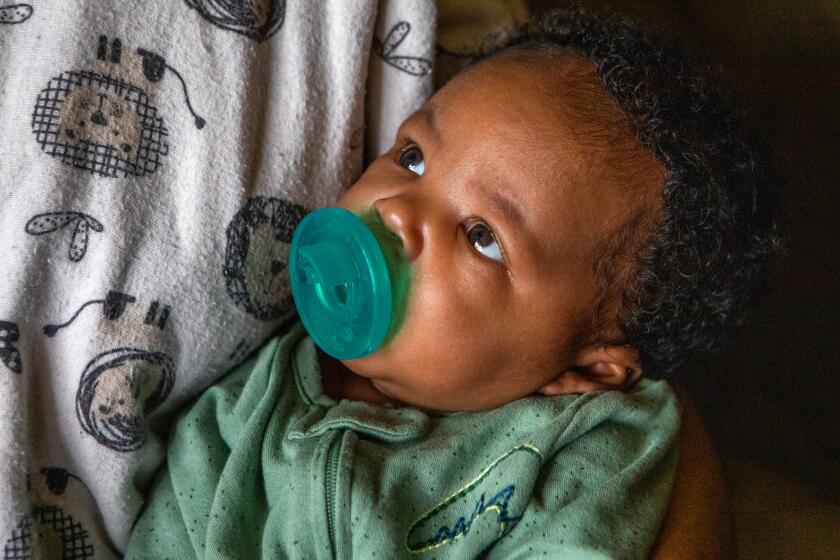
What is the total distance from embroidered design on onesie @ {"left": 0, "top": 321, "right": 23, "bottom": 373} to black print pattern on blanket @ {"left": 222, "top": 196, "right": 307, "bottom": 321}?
207mm

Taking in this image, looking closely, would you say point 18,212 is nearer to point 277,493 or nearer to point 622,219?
point 277,493

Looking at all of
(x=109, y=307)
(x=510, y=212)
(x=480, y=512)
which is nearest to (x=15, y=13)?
(x=109, y=307)

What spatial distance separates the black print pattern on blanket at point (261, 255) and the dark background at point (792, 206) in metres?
0.51

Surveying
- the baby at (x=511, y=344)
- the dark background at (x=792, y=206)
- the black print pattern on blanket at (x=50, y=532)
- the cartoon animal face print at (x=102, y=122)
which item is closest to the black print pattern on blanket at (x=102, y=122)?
the cartoon animal face print at (x=102, y=122)

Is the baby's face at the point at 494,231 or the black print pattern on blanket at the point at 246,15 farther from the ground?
the black print pattern on blanket at the point at 246,15

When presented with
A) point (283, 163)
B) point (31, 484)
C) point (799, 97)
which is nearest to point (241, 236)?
point (283, 163)

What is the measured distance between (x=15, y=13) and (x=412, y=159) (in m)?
0.41

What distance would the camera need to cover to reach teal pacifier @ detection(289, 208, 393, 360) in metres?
0.71

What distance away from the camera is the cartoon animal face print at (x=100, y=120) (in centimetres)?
72

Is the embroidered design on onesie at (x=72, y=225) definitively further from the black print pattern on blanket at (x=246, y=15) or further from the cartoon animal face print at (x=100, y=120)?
the black print pattern on blanket at (x=246, y=15)

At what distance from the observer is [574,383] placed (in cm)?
86

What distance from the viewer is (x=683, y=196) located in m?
0.78

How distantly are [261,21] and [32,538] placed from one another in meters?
0.59

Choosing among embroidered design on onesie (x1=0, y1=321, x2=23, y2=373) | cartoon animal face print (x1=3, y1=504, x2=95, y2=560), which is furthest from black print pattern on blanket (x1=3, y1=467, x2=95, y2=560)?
embroidered design on onesie (x1=0, y1=321, x2=23, y2=373)
